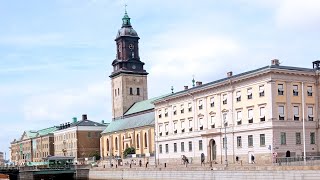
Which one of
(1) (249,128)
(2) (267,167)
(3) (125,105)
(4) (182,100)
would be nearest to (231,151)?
(1) (249,128)

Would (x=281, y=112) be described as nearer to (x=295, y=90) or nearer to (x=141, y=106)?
(x=295, y=90)

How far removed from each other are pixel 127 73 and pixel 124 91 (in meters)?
5.46

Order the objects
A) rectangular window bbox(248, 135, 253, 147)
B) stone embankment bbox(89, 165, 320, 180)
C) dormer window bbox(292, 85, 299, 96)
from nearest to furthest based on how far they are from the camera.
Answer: stone embankment bbox(89, 165, 320, 180), dormer window bbox(292, 85, 299, 96), rectangular window bbox(248, 135, 253, 147)

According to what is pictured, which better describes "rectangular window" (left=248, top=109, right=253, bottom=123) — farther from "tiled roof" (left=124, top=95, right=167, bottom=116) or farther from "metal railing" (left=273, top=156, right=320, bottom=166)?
"tiled roof" (left=124, top=95, right=167, bottom=116)

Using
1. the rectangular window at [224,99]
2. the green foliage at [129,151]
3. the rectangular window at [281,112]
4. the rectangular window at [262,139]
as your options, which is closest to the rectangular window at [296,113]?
the rectangular window at [281,112]

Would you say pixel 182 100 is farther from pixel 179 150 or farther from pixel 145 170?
pixel 145 170

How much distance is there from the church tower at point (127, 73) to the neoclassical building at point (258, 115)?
67625 mm

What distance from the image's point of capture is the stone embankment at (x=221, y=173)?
184ft

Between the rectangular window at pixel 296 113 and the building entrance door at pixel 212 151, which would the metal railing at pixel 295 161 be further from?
the building entrance door at pixel 212 151

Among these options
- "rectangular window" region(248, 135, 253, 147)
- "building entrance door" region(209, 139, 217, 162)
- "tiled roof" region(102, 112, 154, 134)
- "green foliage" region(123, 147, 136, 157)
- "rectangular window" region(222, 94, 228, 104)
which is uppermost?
"rectangular window" region(222, 94, 228, 104)

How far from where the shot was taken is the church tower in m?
161

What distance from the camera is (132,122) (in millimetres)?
148750

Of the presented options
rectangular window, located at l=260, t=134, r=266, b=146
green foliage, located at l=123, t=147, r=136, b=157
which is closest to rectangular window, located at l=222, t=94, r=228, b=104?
rectangular window, located at l=260, t=134, r=266, b=146

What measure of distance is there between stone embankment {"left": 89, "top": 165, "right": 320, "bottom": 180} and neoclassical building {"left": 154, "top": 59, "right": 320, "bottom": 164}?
8511mm
